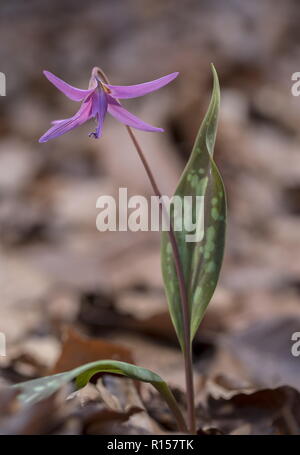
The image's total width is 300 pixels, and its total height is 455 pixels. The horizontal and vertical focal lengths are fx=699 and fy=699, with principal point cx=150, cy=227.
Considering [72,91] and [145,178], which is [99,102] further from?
[145,178]

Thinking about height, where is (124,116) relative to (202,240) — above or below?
above

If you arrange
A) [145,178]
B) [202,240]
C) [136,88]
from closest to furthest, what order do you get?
1. [136,88]
2. [202,240]
3. [145,178]

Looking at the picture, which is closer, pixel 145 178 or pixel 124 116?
pixel 124 116

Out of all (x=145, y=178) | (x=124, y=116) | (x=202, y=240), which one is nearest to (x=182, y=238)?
(x=202, y=240)

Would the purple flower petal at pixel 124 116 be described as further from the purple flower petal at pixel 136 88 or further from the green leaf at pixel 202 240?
the green leaf at pixel 202 240

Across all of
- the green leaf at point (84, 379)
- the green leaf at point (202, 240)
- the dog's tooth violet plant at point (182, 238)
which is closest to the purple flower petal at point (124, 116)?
the dog's tooth violet plant at point (182, 238)
